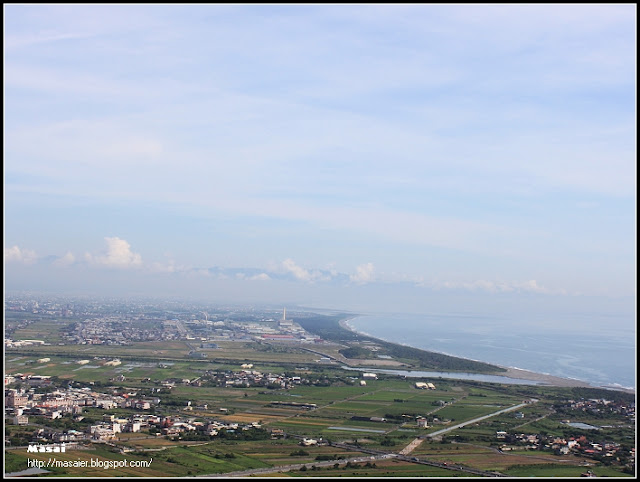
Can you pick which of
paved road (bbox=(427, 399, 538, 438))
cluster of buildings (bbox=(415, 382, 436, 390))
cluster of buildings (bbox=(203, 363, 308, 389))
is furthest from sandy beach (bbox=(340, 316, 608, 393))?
cluster of buildings (bbox=(203, 363, 308, 389))

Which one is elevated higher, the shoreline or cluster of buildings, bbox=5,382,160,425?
the shoreline

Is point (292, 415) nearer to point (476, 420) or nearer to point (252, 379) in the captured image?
point (476, 420)

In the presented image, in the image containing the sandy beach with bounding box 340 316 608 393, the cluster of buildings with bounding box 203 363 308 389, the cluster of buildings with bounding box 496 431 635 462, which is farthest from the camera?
the sandy beach with bounding box 340 316 608 393

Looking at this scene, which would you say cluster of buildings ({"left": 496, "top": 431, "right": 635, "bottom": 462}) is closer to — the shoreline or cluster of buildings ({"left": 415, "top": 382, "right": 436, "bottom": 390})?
cluster of buildings ({"left": 415, "top": 382, "right": 436, "bottom": 390})

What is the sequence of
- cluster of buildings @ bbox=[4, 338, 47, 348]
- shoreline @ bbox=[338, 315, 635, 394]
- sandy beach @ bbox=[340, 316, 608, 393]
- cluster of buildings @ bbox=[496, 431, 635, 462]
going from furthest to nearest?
cluster of buildings @ bbox=[4, 338, 47, 348], sandy beach @ bbox=[340, 316, 608, 393], shoreline @ bbox=[338, 315, 635, 394], cluster of buildings @ bbox=[496, 431, 635, 462]

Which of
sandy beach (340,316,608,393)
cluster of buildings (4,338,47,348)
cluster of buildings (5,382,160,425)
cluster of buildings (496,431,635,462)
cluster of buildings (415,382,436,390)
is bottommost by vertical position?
cluster of buildings (4,338,47,348)

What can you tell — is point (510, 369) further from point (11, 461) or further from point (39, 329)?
point (39, 329)

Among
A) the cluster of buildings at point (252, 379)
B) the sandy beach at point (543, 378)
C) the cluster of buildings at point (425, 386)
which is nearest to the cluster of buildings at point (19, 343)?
the cluster of buildings at point (252, 379)

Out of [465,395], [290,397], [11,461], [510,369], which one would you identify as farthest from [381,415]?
[510,369]

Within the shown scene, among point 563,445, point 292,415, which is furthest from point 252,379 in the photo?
point 563,445

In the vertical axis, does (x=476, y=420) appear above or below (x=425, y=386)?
above

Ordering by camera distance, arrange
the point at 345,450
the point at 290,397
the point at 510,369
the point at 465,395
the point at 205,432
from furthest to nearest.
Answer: the point at 510,369, the point at 465,395, the point at 290,397, the point at 205,432, the point at 345,450
